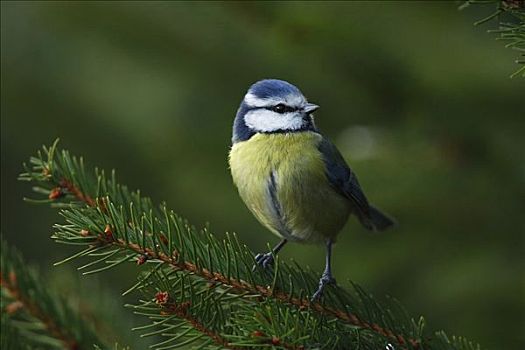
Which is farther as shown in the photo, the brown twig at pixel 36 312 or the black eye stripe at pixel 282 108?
the black eye stripe at pixel 282 108

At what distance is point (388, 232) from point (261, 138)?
55cm

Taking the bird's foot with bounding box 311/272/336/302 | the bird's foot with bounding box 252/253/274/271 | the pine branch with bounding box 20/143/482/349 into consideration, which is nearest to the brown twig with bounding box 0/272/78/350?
the pine branch with bounding box 20/143/482/349

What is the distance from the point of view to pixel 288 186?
2.64m

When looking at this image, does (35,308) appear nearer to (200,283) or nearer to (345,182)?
(200,283)

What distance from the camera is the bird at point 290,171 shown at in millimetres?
2641

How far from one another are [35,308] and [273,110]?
1236 millimetres

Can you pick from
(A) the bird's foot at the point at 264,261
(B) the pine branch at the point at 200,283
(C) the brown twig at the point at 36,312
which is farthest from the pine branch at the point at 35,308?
(A) the bird's foot at the point at 264,261

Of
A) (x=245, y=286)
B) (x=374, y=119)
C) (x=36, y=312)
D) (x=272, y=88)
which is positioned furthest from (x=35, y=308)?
(x=374, y=119)

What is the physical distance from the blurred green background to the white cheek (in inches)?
6.2

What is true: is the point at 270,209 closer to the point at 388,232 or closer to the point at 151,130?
the point at 388,232

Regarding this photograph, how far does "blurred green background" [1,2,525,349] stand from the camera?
2580 millimetres

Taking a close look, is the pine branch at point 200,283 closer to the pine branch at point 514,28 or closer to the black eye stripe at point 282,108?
the pine branch at point 514,28

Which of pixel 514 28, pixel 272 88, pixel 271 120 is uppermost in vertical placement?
pixel 514 28

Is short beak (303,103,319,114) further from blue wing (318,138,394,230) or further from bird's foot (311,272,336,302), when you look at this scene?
bird's foot (311,272,336,302)
